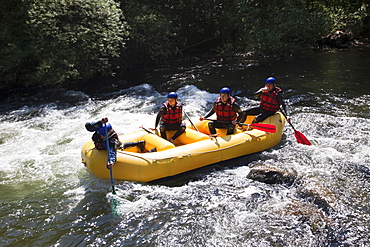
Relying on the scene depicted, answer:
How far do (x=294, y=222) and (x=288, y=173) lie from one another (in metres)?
1.18

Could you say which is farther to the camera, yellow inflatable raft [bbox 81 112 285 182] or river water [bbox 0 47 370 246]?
yellow inflatable raft [bbox 81 112 285 182]

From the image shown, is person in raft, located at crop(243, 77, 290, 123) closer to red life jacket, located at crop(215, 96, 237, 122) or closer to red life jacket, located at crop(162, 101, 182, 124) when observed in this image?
red life jacket, located at crop(215, 96, 237, 122)

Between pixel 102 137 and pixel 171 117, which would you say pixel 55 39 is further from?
pixel 102 137

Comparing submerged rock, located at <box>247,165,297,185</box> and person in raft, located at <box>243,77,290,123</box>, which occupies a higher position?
person in raft, located at <box>243,77,290,123</box>

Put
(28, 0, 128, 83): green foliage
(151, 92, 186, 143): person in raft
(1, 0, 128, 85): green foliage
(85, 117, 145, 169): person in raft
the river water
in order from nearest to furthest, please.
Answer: the river water
(85, 117, 145, 169): person in raft
(151, 92, 186, 143): person in raft
(1, 0, 128, 85): green foliage
(28, 0, 128, 83): green foliage

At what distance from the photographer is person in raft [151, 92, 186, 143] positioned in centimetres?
637

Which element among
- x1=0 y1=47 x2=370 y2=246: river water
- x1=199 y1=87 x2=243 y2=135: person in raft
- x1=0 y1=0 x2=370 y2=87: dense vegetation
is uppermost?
x1=0 y1=0 x2=370 y2=87: dense vegetation

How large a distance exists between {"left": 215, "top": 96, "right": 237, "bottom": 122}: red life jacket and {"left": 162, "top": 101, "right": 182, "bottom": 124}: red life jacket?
765 millimetres

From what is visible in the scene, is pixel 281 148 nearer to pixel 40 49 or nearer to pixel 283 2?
pixel 40 49

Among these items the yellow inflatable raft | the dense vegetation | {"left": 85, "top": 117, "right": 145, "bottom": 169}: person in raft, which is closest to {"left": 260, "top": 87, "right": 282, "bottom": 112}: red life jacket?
the yellow inflatable raft

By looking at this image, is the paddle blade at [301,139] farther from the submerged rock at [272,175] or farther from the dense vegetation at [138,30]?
the dense vegetation at [138,30]

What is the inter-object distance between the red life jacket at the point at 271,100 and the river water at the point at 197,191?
0.71 m

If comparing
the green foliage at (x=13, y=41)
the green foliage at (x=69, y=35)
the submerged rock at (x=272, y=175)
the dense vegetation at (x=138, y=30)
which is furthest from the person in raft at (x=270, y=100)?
the green foliage at (x=13, y=41)

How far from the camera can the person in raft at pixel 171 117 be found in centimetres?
637
